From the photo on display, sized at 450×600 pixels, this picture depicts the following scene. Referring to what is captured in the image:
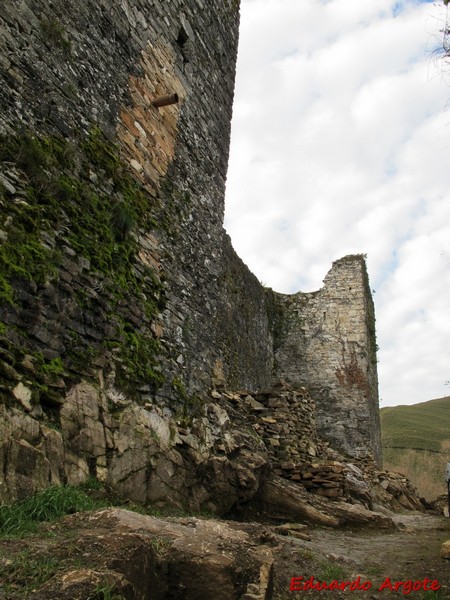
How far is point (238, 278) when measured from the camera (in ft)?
46.0

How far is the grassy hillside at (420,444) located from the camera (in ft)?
82.4

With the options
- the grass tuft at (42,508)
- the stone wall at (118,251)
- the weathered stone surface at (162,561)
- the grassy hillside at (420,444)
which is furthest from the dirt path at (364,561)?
the grassy hillside at (420,444)

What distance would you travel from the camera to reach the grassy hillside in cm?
2511

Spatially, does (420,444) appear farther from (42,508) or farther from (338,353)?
(42,508)

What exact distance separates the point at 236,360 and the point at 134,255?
728 centimetres

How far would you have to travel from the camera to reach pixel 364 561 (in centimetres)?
513

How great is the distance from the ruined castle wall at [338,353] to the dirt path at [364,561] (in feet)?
27.8

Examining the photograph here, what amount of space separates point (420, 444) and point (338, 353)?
78.7 ft

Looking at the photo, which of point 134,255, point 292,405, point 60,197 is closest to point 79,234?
point 60,197

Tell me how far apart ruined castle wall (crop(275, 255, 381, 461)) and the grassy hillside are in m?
7.50

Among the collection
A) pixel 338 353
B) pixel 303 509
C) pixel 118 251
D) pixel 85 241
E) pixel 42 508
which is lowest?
pixel 303 509

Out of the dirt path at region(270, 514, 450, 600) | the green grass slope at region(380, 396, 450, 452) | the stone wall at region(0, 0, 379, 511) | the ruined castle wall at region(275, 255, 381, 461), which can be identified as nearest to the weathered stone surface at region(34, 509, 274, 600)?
the dirt path at region(270, 514, 450, 600)
